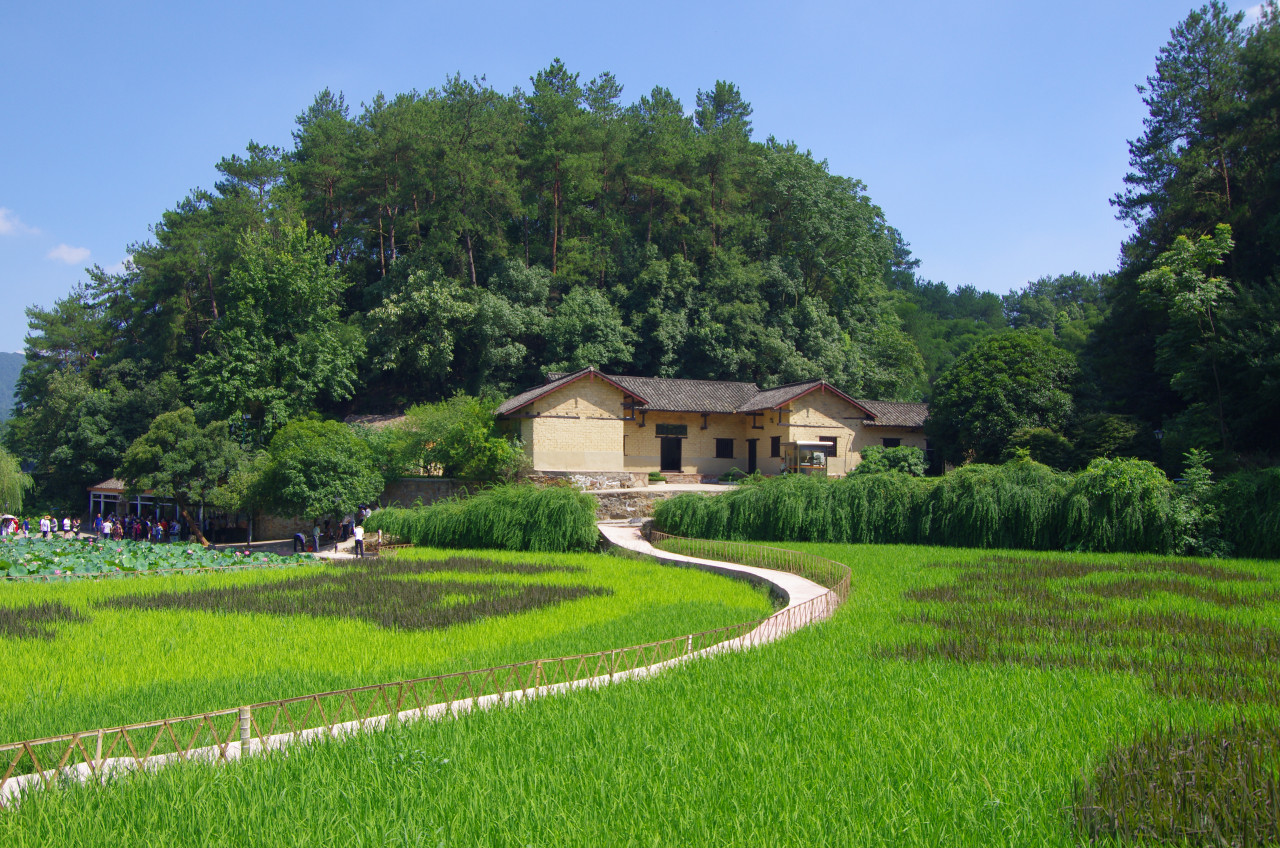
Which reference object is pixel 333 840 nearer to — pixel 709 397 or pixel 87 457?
pixel 709 397

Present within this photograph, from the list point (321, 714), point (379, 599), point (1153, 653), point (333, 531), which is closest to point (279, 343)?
point (333, 531)

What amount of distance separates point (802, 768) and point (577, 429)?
2817 cm

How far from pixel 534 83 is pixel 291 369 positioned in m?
23.8

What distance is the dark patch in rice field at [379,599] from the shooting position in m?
12.1

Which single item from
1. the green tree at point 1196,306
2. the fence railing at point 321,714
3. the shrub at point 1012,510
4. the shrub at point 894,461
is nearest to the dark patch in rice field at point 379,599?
the fence railing at point 321,714

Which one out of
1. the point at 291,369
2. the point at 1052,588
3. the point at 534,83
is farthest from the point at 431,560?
the point at 534,83

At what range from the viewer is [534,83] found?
1951 inches

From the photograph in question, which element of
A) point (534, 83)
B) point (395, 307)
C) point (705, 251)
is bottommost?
point (395, 307)

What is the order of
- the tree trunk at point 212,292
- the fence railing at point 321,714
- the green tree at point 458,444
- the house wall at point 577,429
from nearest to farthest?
the fence railing at point 321,714 < the green tree at point 458,444 < the house wall at point 577,429 < the tree trunk at point 212,292

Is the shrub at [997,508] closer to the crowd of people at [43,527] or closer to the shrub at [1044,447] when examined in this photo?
the shrub at [1044,447]

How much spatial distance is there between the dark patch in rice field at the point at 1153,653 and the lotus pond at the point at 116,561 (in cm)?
1754

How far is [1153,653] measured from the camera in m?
8.05

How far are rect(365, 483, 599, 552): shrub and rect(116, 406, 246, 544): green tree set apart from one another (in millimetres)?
13139

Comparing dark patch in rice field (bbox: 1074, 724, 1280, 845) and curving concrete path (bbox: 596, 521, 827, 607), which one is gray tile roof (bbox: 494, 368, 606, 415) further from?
dark patch in rice field (bbox: 1074, 724, 1280, 845)
